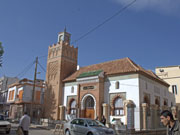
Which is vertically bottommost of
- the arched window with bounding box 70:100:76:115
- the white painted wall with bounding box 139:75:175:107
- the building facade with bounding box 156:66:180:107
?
the arched window with bounding box 70:100:76:115

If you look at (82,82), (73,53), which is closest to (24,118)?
(82,82)

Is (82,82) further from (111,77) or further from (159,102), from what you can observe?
(159,102)

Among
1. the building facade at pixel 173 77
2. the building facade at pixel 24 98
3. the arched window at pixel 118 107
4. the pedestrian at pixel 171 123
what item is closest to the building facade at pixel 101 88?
the arched window at pixel 118 107

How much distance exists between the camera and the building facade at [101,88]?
824 inches

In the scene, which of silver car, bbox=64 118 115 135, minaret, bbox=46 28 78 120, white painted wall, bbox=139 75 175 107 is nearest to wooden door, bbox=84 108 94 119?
minaret, bbox=46 28 78 120

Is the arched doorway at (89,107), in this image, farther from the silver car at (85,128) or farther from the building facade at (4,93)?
the building facade at (4,93)

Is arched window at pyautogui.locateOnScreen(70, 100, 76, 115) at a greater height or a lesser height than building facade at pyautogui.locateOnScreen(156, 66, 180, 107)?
lesser

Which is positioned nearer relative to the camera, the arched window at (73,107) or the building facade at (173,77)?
the arched window at (73,107)

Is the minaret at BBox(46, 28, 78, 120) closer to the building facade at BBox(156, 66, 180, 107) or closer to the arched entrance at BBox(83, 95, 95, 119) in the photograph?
the arched entrance at BBox(83, 95, 95, 119)

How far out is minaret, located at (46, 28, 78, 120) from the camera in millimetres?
27781

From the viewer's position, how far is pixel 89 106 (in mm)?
24250

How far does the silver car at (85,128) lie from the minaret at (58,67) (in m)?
14.4

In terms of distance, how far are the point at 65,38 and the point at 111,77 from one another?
12.0 meters

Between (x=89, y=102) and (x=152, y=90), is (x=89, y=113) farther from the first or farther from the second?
(x=152, y=90)
